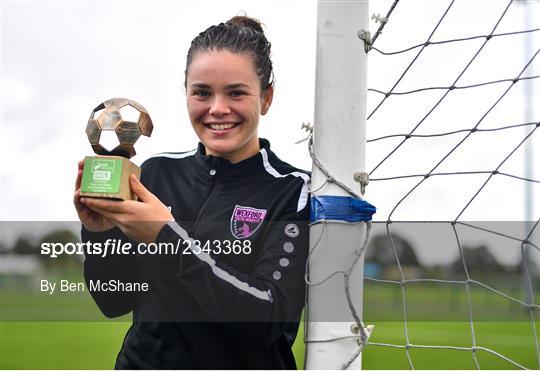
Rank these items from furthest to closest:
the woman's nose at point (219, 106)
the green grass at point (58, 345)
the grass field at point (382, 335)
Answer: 1. the green grass at point (58, 345)
2. the grass field at point (382, 335)
3. the woman's nose at point (219, 106)

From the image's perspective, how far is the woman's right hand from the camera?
1344 millimetres

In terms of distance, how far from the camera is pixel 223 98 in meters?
1.45

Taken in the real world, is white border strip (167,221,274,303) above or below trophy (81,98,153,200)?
below

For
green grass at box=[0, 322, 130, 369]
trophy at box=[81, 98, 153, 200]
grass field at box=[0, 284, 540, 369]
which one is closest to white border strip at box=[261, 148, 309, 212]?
trophy at box=[81, 98, 153, 200]

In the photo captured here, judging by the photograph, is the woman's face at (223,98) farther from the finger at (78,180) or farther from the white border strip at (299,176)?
the finger at (78,180)

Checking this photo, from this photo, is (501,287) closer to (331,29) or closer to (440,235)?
(440,235)

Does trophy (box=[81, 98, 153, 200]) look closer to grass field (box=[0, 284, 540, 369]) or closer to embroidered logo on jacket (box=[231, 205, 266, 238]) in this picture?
embroidered logo on jacket (box=[231, 205, 266, 238])

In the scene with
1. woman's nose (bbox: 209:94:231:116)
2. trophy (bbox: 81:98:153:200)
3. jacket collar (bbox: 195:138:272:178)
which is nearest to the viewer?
trophy (bbox: 81:98:153:200)

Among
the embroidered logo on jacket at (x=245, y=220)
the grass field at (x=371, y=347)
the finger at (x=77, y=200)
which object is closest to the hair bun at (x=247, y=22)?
the embroidered logo on jacket at (x=245, y=220)

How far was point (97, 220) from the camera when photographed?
1448 millimetres

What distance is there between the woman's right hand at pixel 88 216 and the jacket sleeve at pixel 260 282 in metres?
0.16

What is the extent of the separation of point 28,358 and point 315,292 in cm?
819

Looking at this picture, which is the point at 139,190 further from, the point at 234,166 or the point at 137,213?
the point at 234,166

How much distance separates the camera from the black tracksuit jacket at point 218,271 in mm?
1356
